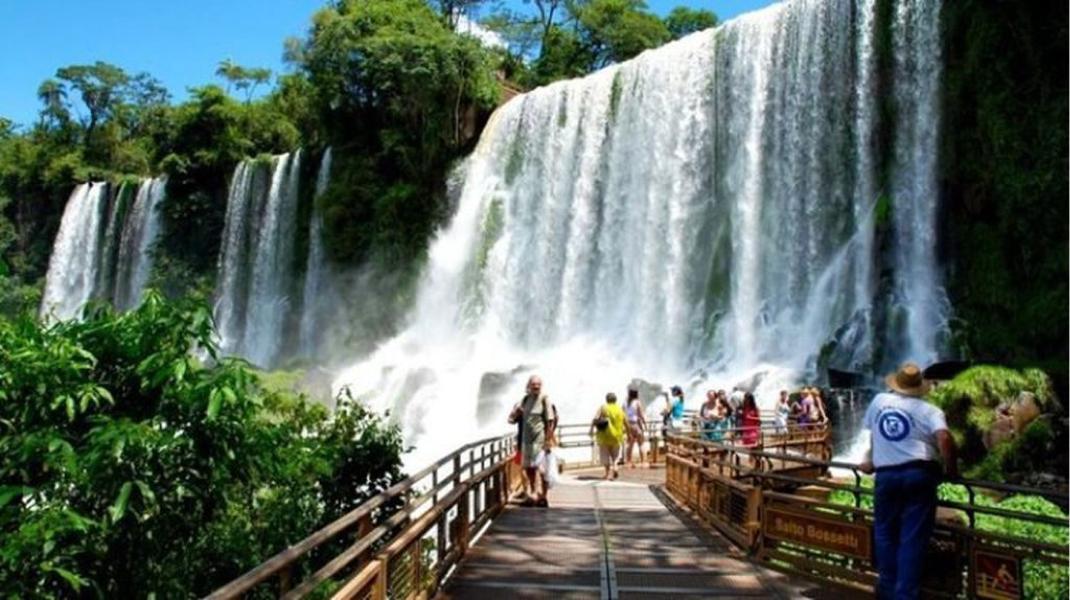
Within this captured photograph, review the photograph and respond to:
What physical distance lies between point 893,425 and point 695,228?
24.7m

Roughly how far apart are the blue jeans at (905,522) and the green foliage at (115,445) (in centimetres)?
369

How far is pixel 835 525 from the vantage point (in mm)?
7344

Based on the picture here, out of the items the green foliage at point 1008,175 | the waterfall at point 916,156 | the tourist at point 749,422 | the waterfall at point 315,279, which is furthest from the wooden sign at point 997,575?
the waterfall at point 315,279

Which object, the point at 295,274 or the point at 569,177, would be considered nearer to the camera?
the point at 569,177

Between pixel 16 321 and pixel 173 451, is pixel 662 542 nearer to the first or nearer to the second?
pixel 173 451

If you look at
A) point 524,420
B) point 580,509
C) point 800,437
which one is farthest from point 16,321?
point 800,437

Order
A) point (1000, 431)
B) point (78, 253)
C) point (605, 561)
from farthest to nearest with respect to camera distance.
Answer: point (78, 253) < point (1000, 431) < point (605, 561)

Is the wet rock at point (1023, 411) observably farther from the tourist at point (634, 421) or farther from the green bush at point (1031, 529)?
the tourist at point (634, 421)

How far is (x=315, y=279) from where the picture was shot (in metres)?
43.1

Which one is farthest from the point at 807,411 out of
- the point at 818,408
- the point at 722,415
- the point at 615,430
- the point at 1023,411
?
the point at 615,430

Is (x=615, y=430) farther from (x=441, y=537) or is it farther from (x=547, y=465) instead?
(x=441, y=537)

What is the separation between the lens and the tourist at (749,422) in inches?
653

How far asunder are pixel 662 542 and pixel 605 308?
878 inches

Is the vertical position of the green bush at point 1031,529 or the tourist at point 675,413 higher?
the tourist at point 675,413
